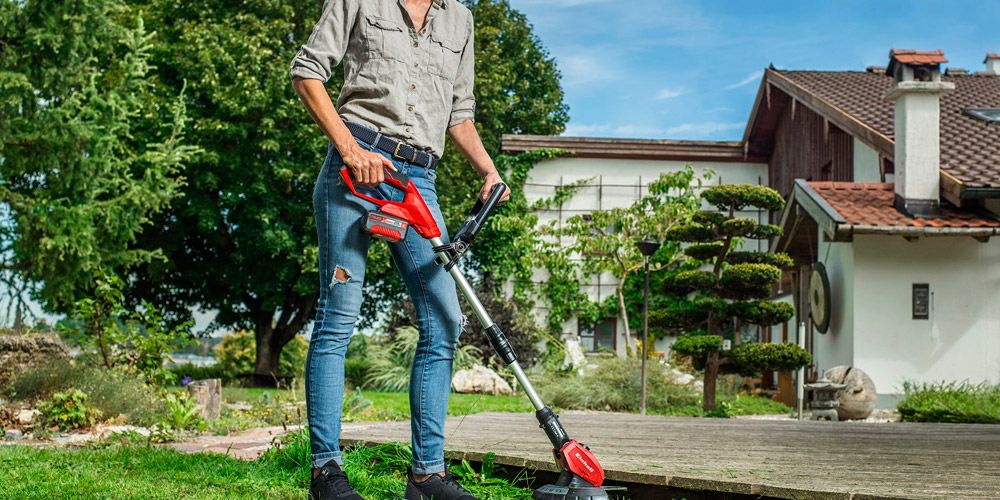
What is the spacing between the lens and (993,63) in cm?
1681

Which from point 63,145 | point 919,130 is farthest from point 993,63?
point 63,145

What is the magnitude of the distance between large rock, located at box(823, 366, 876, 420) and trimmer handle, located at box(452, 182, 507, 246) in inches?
299

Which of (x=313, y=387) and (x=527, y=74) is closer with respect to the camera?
(x=313, y=387)

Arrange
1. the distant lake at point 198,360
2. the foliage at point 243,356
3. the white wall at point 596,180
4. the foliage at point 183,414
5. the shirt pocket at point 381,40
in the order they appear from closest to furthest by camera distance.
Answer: the shirt pocket at point 381,40
the foliage at point 183,414
the foliage at point 243,356
the white wall at point 596,180
the distant lake at point 198,360

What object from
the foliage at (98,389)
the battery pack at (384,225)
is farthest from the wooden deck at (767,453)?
the foliage at (98,389)

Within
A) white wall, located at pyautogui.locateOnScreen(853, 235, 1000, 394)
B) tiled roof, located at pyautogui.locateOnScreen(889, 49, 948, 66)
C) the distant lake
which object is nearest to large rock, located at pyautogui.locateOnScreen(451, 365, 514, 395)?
white wall, located at pyautogui.locateOnScreen(853, 235, 1000, 394)

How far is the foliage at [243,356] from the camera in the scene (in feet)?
60.3

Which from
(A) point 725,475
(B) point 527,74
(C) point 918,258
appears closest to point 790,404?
(C) point 918,258

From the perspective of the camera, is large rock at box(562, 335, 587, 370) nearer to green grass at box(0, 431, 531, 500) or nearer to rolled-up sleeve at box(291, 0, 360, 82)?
green grass at box(0, 431, 531, 500)

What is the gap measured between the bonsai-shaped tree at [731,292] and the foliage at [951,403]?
144cm

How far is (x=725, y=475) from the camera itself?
315 centimetres

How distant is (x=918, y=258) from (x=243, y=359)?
12.9 meters

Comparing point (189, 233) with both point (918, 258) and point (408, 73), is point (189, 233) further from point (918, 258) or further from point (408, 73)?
point (408, 73)

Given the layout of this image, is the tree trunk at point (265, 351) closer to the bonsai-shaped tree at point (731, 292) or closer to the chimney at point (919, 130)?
the bonsai-shaped tree at point (731, 292)
